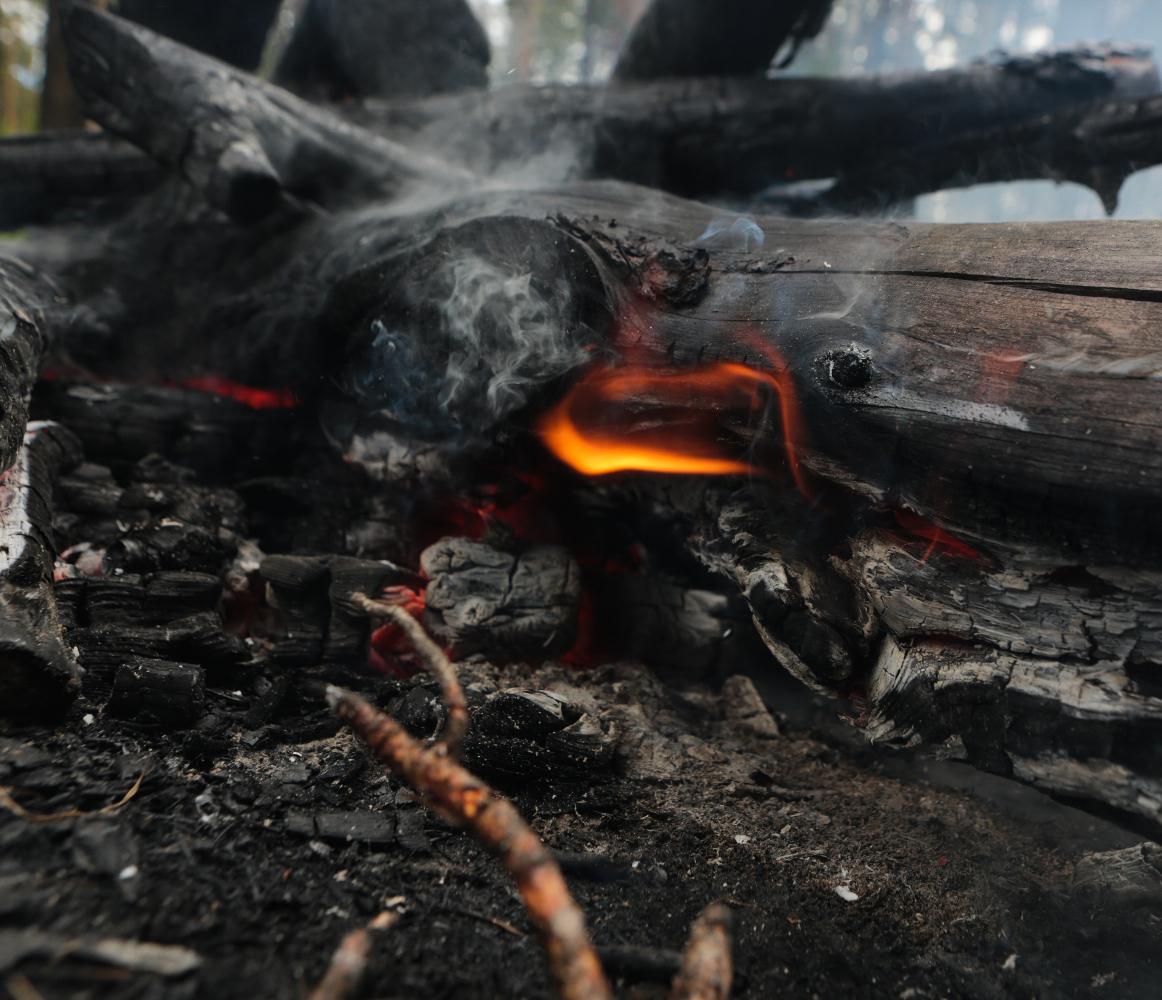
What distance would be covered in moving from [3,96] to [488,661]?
1375 cm

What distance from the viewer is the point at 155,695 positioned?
2227mm

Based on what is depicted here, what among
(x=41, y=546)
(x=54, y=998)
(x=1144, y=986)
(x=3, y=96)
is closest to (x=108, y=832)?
(x=54, y=998)

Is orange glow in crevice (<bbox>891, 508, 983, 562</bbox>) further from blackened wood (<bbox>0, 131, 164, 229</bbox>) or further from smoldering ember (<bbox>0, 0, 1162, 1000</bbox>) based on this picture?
blackened wood (<bbox>0, 131, 164, 229</bbox>)

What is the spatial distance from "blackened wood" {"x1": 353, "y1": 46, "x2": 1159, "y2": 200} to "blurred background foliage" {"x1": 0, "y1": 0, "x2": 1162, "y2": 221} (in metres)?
2.21

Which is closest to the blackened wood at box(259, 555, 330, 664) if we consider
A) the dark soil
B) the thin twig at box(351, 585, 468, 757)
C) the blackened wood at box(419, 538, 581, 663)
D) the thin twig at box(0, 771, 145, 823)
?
the dark soil

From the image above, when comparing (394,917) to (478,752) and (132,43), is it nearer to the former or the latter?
(478,752)

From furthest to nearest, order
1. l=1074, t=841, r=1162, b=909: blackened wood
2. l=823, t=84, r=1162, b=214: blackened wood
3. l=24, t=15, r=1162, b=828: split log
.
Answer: l=823, t=84, r=1162, b=214: blackened wood, l=1074, t=841, r=1162, b=909: blackened wood, l=24, t=15, r=1162, b=828: split log

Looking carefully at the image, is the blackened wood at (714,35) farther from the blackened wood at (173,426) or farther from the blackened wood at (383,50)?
the blackened wood at (173,426)

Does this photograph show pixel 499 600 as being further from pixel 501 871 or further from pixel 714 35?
pixel 714 35

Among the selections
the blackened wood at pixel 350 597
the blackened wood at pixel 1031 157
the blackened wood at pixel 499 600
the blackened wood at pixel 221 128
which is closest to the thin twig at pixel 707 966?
Answer: the blackened wood at pixel 499 600

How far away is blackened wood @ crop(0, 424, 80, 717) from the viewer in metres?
1.98

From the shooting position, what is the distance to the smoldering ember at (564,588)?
173 cm

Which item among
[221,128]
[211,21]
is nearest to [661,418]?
[221,128]

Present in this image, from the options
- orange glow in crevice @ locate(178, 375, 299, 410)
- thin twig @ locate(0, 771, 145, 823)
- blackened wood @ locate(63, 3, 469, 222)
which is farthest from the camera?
orange glow in crevice @ locate(178, 375, 299, 410)
